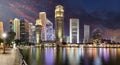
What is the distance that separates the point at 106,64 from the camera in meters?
54.8

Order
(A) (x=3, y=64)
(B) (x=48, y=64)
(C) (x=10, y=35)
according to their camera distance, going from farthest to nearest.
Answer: (C) (x=10, y=35)
(B) (x=48, y=64)
(A) (x=3, y=64)

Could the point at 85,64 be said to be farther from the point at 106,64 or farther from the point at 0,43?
the point at 0,43

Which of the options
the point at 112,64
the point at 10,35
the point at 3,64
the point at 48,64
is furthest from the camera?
the point at 10,35

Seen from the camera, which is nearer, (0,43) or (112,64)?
(112,64)

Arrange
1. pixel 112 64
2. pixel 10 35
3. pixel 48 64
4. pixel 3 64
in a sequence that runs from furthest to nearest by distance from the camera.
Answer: pixel 10 35 → pixel 112 64 → pixel 48 64 → pixel 3 64

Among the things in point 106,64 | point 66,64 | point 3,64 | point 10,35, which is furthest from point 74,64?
point 10,35

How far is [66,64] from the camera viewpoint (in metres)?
52.2

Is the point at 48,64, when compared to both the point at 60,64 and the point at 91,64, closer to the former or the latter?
the point at 60,64

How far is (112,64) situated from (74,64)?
22.8ft

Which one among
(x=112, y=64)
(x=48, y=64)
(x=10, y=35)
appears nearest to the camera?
(x=48, y=64)

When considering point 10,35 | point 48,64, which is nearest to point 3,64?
point 48,64

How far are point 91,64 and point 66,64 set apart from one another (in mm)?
4220

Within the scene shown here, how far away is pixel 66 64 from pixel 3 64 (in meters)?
25.1

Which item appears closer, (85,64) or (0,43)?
(85,64)
